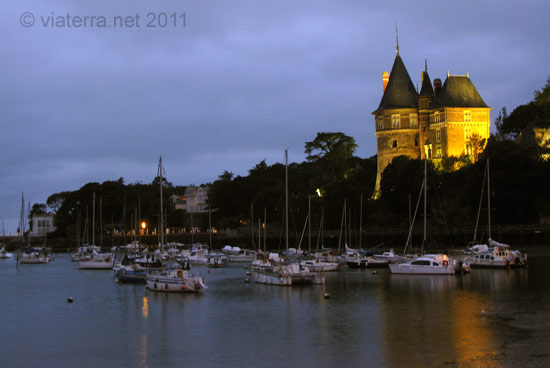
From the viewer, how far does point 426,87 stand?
10862 cm

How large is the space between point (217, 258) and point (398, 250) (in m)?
21.7

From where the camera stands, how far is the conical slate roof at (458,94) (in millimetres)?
103625

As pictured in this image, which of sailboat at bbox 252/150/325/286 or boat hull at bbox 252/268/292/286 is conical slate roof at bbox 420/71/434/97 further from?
sailboat at bbox 252/150/325/286

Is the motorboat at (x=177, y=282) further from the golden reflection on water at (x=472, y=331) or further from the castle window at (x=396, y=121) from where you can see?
the castle window at (x=396, y=121)

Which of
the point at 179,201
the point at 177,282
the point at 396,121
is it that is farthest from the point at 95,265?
the point at 179,201

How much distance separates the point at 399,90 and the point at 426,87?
408cm

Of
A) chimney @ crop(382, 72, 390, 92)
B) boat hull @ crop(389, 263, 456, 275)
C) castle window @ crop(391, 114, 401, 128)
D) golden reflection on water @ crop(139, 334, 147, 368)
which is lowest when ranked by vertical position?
golden reflection on water @ crop(139, 334, 147, 368)

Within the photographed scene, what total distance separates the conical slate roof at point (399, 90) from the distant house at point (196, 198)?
73233 mm

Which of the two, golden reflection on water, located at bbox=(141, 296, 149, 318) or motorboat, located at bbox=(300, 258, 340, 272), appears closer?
golden reflection on water, located at bbox=(141, 296, 149, 318)

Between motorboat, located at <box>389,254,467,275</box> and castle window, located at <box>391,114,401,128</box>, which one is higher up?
castle window, located at <box>391,114,401,128</box>

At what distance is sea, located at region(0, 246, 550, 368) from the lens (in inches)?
1022

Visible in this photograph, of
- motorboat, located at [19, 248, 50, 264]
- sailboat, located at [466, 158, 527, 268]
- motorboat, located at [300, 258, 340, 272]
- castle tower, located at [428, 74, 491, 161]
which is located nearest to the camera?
sailboat, located at [466, 158, 527, 268]

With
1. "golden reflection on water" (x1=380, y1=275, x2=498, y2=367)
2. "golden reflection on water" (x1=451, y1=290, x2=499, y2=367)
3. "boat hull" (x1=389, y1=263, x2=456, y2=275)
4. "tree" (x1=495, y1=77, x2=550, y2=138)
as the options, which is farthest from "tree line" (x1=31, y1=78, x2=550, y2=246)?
"golden reflection on water" (x1=451, y1=290, x2=499, y2=367)

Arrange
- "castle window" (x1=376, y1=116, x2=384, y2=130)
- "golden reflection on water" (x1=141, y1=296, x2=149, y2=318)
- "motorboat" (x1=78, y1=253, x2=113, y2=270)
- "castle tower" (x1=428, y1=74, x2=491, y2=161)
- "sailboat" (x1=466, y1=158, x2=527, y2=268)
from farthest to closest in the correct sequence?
"castle window" (x1=376, y1=116, x2=384, y2=130) < "castle tower" (x1=428, y1=74, x2=491, y2=161) < "motorboat" (x1=78, y1=253, x2=113, y2=270) < "sailboat" (x1=466, y1=158, x2=527, y2=268) < "golden reflection on water" (x1=141, y1=296, x2=149, y2=318)
